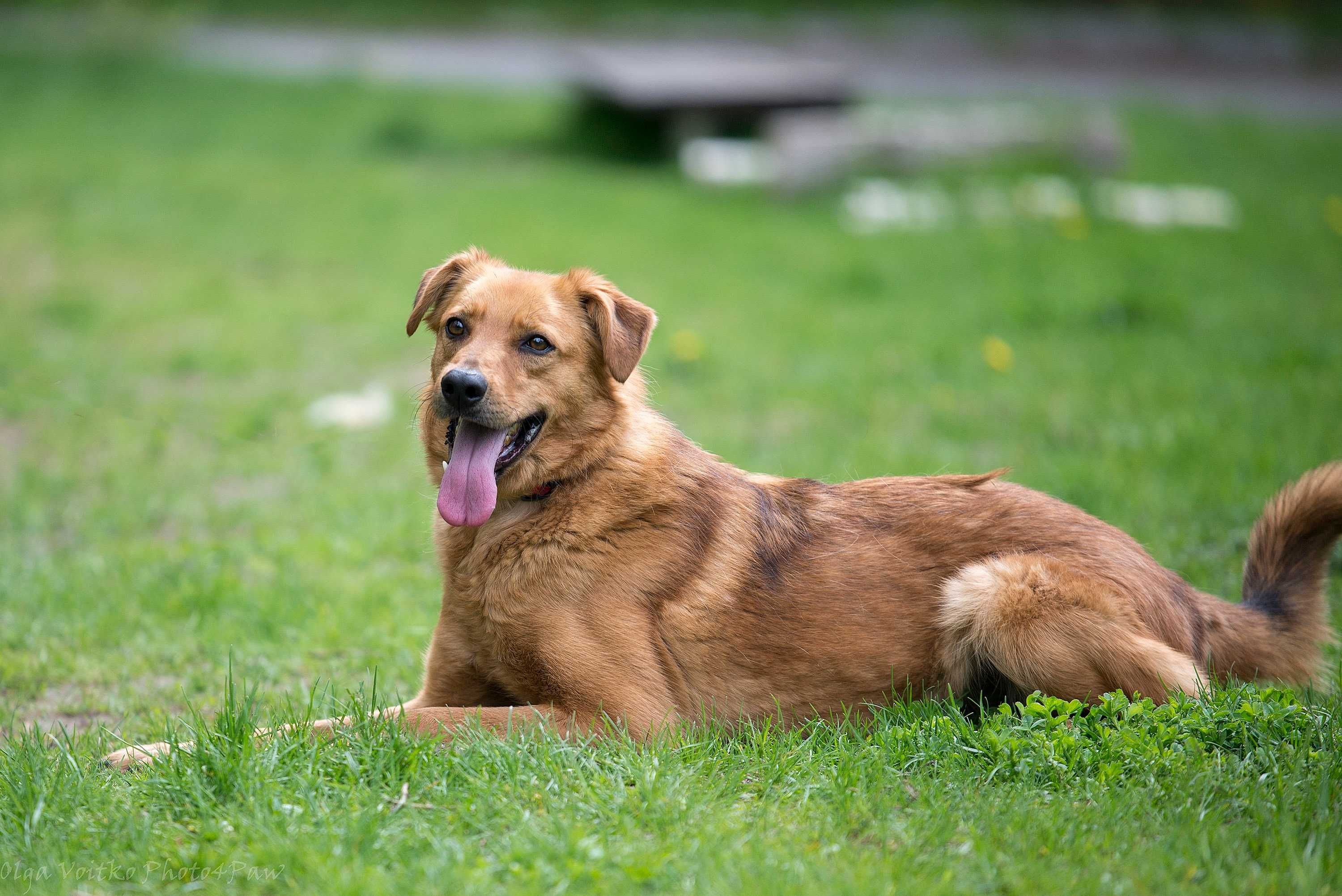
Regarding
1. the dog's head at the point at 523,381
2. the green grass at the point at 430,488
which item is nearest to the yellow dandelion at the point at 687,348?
the green grass at the point at 430,488

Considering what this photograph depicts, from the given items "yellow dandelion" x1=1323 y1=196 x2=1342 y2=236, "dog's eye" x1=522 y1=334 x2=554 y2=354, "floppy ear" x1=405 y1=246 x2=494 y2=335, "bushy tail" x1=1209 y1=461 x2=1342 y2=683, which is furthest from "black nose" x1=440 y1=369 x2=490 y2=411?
"yellow dandelion" x1=1323 y1=196 x2=1342 y2=236

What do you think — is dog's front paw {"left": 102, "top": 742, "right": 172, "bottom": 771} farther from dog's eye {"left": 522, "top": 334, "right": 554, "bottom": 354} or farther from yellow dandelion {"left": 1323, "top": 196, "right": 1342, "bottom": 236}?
yellow dandelion {"left": 1323, "top": 196, "right": 1342, "bottom": 236}

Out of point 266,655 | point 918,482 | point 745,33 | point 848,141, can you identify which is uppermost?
point 745,33

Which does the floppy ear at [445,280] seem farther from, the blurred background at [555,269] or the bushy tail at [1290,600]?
the bushy tail at [1290,600]

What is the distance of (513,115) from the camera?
18922 mm

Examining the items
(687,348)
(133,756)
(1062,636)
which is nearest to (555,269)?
(687,348)

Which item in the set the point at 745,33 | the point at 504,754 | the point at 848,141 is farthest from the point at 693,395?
the point at 745,33

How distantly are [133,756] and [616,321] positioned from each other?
2.18 m

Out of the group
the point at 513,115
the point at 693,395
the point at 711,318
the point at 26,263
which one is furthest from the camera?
the point at 513,115

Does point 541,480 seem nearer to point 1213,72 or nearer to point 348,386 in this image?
point 348,386

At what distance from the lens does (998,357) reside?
915 cm

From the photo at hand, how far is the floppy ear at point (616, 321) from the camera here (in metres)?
4.25

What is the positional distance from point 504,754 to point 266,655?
1.85m

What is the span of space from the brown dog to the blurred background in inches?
44.2
